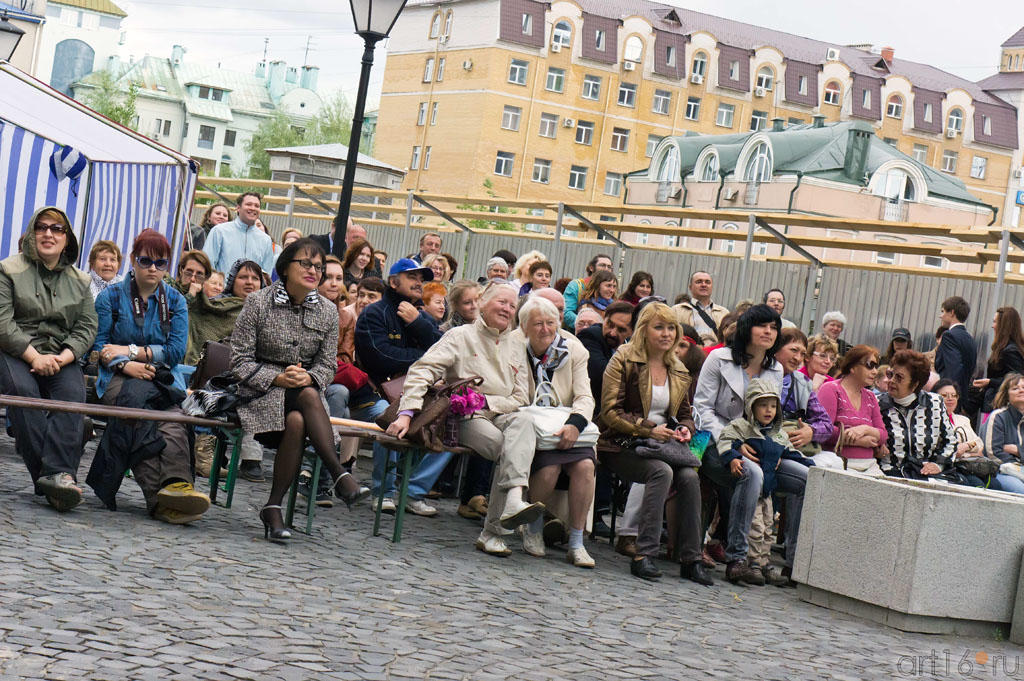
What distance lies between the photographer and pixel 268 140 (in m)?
93.6

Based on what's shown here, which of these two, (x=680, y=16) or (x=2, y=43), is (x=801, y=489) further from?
(x=680, y=16)

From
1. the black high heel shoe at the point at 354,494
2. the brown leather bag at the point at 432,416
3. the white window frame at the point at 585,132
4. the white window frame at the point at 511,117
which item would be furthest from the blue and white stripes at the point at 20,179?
the white window frame at the point at 585,132

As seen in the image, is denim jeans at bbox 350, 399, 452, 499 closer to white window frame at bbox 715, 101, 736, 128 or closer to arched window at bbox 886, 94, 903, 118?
white window frame at bbox 715, 101, 736, 128

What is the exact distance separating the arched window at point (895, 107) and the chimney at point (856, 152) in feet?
71.0

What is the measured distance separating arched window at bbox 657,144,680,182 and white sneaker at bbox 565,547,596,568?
69.7 meters

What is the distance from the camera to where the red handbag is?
405 inches

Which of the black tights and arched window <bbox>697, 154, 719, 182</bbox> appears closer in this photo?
the black tights

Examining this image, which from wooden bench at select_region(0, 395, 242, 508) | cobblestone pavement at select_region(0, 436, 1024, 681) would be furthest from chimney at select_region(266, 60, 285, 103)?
wooden bench at select_region(0, 395, 242, 508)

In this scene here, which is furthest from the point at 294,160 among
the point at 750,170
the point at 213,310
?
the point at 750,170

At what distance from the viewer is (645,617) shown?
7.46 meters

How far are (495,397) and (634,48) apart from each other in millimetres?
78689

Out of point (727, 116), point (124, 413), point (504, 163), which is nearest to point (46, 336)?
point (124, 413)

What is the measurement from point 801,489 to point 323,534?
3.26m

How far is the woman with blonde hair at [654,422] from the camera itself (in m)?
9.00
